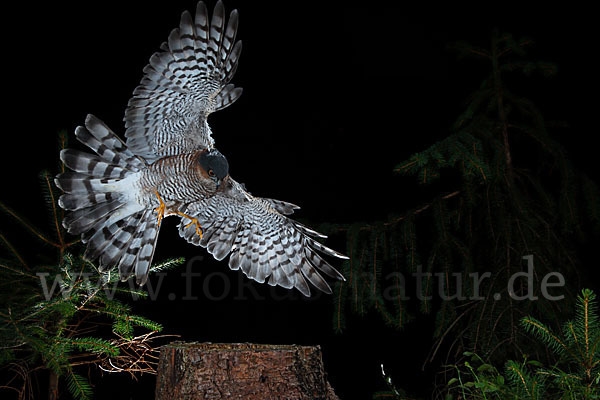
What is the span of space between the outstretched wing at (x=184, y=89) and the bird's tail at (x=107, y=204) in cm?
13

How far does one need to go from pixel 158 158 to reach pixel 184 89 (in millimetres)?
225

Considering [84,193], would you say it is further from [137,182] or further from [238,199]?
[238,199]

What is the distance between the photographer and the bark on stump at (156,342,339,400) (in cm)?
143

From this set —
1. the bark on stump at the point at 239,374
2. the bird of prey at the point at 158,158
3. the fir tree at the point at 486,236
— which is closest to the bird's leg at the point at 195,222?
the bird of prey at the point at 158,158

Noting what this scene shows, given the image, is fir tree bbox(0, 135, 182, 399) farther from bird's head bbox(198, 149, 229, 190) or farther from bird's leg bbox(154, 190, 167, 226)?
bird's head bbox(198, 149, 229, 190)

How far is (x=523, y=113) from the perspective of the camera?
2.27 meters

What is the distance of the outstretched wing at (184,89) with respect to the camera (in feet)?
5.45

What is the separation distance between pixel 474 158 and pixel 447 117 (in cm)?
78

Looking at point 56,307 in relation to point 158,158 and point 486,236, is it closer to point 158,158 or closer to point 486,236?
point 158,158

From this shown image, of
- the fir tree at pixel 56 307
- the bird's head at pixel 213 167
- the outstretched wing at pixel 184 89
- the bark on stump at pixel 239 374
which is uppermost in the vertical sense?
the outstretched wing at pixel 184 89

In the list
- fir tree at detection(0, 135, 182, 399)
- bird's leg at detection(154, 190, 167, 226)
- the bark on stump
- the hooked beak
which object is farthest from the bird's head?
the bark on stump

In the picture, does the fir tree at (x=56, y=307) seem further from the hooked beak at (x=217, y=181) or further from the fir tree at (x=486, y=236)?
the fir tree at (x=486, y=236)

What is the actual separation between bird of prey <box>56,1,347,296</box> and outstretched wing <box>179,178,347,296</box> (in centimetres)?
4

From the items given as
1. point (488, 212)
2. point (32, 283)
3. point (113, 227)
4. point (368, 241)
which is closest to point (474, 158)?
point (488, 212)
